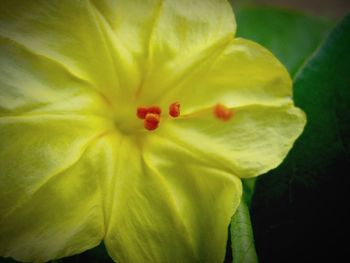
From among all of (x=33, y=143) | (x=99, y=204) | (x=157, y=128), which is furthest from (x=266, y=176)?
(x=33, y=143)

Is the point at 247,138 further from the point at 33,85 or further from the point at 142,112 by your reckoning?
the point at 33,85

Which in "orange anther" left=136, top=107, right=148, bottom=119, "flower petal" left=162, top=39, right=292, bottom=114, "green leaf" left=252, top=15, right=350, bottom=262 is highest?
"flower petal" left=162, top=39, right=292, bottom=114

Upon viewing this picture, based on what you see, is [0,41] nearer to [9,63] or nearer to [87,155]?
[9,63]

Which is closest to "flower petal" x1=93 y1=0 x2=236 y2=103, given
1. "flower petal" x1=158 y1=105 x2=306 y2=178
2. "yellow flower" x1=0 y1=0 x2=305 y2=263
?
"yellow flower" x1=0 y1=0 x2=305 y2=263

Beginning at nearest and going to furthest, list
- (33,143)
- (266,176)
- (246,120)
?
1. (33,143)
2. (246,120)
3. (266,176)

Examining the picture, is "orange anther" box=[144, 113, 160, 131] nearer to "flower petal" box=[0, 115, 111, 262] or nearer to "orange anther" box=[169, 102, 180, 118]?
"orange anther" box=[169, 102, 180, 118]
